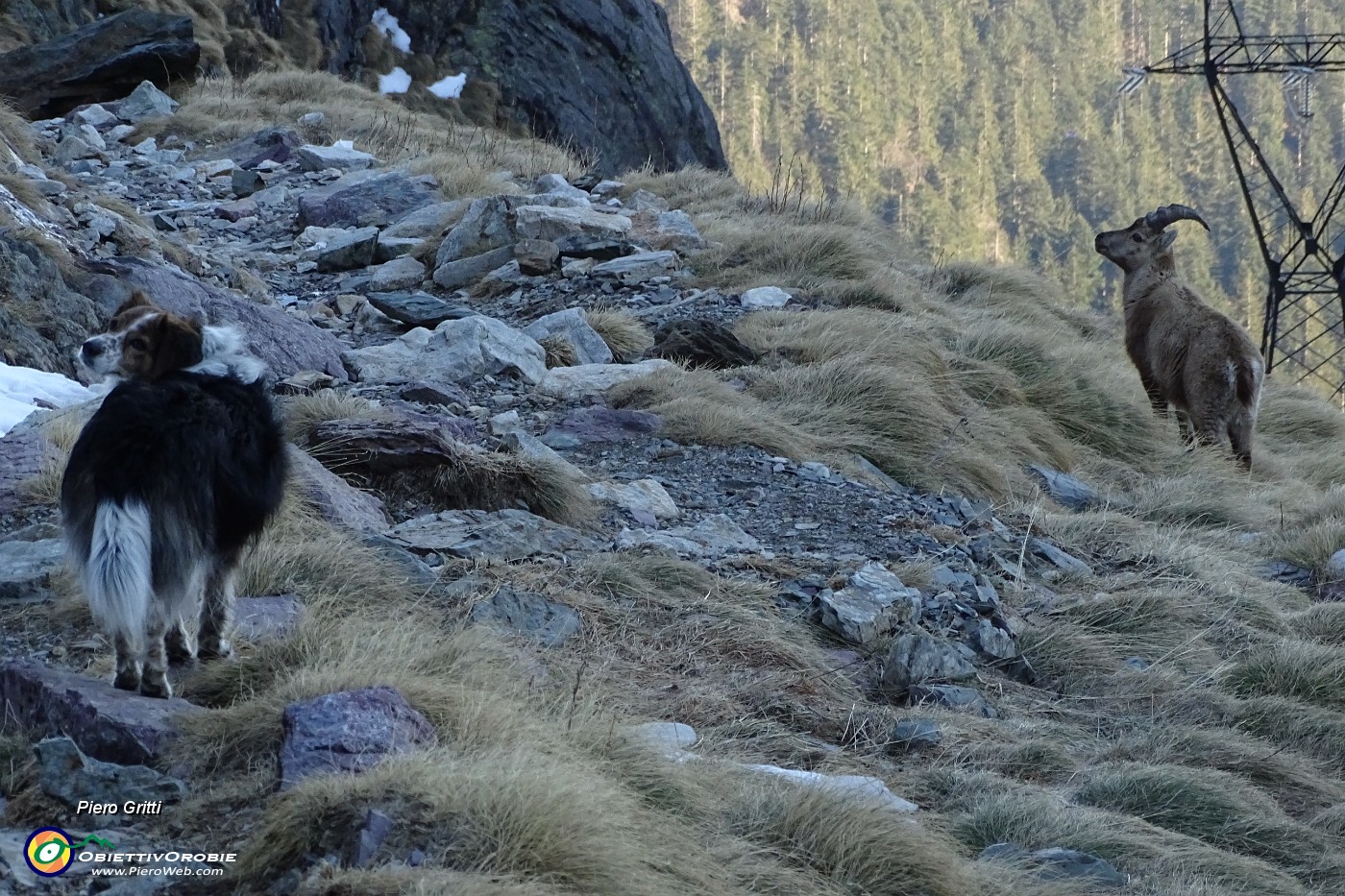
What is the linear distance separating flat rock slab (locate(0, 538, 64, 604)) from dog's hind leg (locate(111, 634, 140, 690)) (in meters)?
0.82

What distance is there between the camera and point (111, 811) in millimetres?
3141

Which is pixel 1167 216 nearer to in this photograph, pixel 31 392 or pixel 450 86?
pixel 31 392

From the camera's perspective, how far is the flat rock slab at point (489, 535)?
Answer: 17.6 ft

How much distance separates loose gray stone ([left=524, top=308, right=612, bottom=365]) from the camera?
28.9ft

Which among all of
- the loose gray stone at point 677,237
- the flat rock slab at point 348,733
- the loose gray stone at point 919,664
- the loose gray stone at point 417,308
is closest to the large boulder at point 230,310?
the loose gray stone at point 417,308

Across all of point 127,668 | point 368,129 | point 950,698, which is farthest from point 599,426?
point 368,129

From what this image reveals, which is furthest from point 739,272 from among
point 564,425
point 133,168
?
point 133,168

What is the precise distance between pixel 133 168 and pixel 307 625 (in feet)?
35.3

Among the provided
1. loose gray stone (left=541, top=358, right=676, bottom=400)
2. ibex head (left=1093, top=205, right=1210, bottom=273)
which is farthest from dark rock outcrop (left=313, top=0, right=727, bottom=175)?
loose gray stone (left=541, top=358, right=676, bottom=400)

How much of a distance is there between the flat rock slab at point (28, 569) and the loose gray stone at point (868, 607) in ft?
8.97

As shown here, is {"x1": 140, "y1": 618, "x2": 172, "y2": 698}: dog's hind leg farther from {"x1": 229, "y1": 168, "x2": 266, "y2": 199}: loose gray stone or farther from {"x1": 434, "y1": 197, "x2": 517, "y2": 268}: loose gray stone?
{"x1": 229, "y1": 168, "x2": 266, "y2": 199}: loose gray stone

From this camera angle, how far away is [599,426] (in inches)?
297

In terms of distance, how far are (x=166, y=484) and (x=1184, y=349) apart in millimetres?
8110

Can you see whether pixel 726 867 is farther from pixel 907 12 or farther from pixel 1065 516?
pixel 907 12
